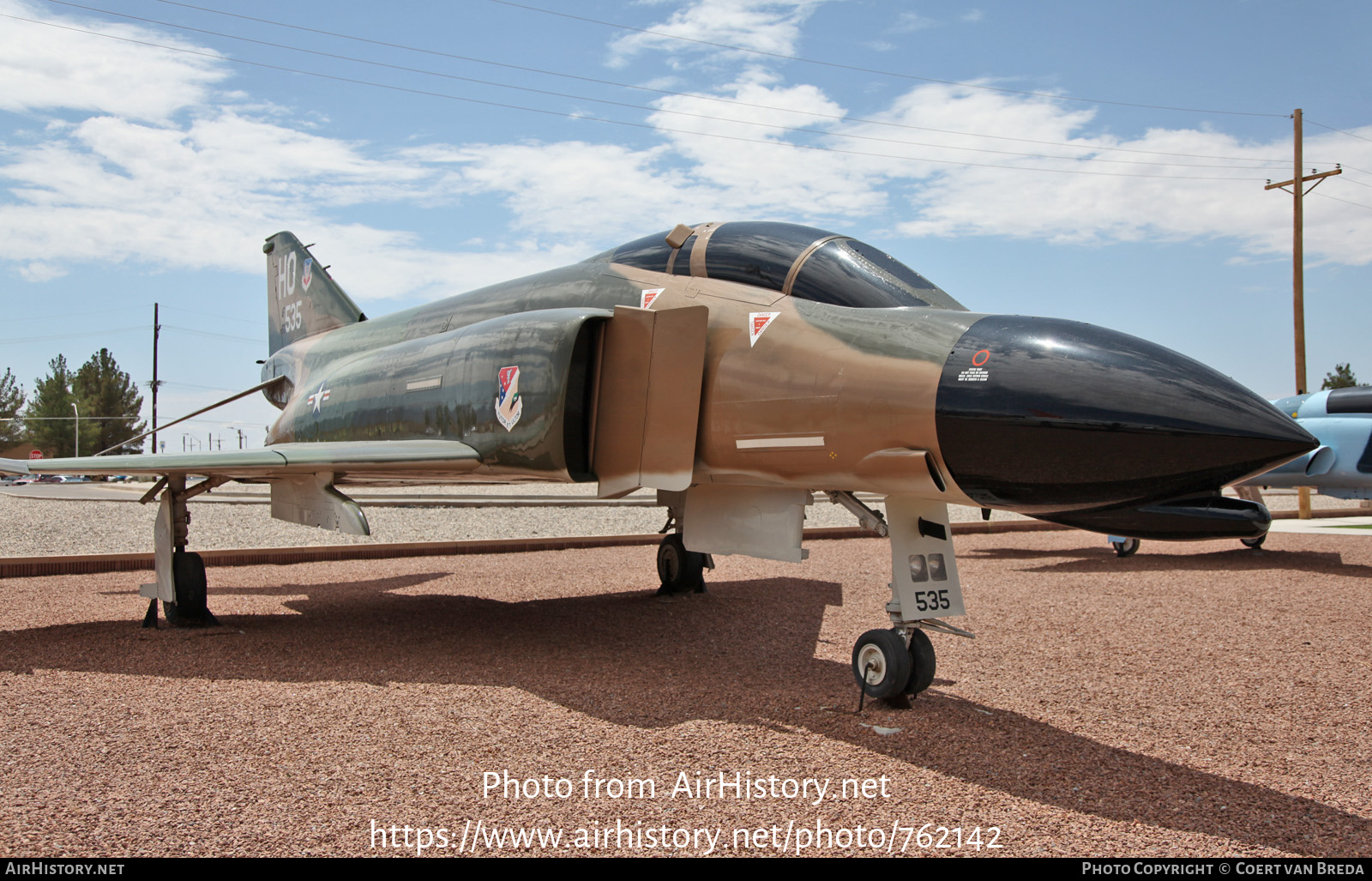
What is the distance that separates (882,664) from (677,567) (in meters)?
5.09

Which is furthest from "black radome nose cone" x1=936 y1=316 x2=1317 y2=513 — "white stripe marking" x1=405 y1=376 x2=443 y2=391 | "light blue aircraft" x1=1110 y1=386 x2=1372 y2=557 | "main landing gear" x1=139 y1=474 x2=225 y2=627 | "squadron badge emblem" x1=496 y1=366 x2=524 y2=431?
"light blue aircraft" x1=1110 y1=386 x2=1372 y2=557

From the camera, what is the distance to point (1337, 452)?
13508 millimetres

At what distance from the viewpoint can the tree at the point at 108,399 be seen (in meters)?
64.4

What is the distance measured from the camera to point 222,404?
37.8ft

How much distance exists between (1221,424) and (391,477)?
608 centimetres

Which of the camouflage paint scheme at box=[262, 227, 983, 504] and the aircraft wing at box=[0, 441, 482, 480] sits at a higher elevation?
the camouflage paint scheme at box=[262, 227, 983, 504]

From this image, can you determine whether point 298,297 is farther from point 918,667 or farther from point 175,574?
point 918,667

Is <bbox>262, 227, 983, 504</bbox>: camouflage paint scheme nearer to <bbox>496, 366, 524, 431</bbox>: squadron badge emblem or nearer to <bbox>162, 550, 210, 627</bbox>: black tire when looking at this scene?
<bbox>496, 366, 524, 431</bbox>: squadron badge emblem

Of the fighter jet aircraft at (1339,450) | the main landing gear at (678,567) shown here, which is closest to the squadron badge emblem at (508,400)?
the main landing gear at (678,567)

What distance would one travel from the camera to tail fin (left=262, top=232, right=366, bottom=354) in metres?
11.6

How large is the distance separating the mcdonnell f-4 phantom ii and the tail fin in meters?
3.50

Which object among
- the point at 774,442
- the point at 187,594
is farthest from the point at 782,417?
the point at 187,594

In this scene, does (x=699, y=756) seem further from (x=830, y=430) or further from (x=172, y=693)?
(x=172, y=693)
